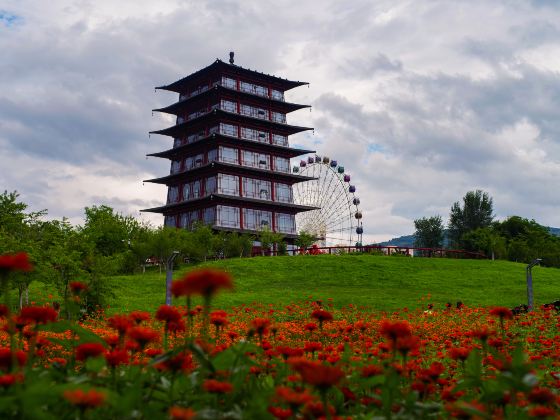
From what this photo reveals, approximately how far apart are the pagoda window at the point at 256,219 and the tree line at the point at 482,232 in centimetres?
1954

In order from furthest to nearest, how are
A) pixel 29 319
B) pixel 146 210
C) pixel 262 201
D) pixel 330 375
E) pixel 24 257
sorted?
pixel 146 210 < pixel 262 201 < pixel 29 319 < pixel 24 257 < pixel 330 375

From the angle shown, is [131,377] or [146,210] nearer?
[131,377]

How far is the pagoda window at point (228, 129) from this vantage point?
175 ft

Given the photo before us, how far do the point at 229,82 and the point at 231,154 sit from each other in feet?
24.6

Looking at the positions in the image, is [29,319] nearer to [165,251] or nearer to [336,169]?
[165,251]

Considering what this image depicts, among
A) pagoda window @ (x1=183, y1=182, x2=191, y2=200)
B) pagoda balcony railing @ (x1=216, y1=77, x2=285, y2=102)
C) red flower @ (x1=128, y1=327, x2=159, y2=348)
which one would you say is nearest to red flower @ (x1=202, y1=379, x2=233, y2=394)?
red flower @ (x1=128, y1=327, x2=159, y2=348)

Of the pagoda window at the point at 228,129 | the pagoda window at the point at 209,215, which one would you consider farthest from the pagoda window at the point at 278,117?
the pagoda window at the point at 209,215

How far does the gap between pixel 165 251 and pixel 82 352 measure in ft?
126

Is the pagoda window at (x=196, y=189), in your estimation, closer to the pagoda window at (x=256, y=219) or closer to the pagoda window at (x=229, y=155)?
the pagoda window at (x=229, y=155)

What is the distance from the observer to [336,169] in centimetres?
6003

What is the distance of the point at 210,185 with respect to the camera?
52.4 meters

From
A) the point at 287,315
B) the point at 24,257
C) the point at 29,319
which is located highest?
the point at 24,257

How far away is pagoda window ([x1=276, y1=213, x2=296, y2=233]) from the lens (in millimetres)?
54781

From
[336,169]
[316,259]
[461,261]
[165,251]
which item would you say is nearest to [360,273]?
[316,259]
